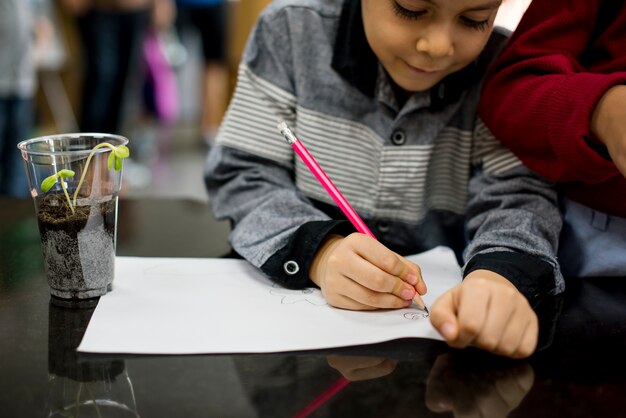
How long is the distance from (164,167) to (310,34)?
231cm

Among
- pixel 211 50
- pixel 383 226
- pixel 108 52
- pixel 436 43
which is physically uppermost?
pixel 436 43

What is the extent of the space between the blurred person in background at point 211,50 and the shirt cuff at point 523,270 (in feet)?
9.35

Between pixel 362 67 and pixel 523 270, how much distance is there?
28cm

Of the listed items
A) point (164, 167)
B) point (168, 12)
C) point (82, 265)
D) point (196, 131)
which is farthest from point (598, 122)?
point (196, 131)

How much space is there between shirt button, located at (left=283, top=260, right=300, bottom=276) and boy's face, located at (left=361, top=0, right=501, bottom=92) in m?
0.22

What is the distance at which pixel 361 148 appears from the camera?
2.76 feet

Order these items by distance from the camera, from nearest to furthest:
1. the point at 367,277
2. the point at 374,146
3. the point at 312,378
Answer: the point at 312,378 < the point at 367,277 < the point at 374,146

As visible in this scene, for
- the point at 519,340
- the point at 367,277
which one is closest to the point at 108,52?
the point at 367,277

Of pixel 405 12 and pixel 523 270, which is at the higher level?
pixel 405 12

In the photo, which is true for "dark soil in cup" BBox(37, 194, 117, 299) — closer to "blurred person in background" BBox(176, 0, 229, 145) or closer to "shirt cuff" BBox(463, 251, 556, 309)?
"shirt cuff" BBox(463, 251, 556, 309)

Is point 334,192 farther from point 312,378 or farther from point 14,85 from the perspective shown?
point 14,85

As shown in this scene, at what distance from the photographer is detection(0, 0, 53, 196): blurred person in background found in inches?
78.8

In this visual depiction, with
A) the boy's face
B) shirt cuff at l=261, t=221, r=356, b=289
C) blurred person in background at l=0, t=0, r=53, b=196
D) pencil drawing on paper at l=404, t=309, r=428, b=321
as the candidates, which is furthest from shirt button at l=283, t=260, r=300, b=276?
blurred person in background at l=0, t=0, r=53, b=196

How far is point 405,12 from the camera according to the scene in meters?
0.69
